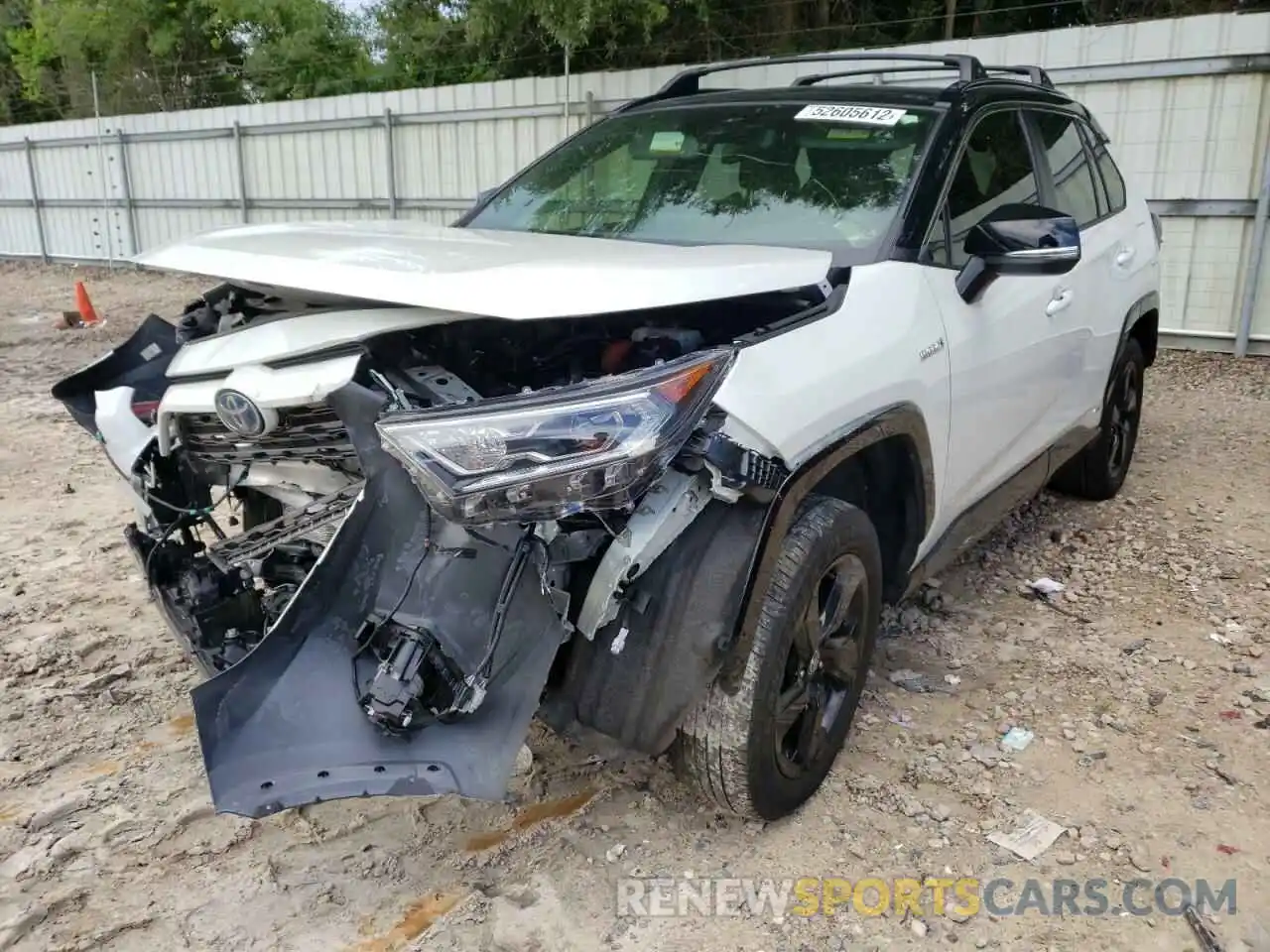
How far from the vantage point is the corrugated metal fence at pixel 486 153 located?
324 inches

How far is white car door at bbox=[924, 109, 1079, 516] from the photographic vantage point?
10.0 feet

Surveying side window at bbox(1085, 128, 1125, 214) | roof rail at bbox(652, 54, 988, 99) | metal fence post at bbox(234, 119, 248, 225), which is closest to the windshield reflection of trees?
roof rail at bbox(652, 54, 988, 99)

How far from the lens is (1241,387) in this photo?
25.6ft

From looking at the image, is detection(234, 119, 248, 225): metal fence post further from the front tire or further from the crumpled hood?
the front tire

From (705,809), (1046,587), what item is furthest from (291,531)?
(1046,587)

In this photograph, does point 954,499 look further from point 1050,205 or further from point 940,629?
point 1050,205

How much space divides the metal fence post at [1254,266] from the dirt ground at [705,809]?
4.80m

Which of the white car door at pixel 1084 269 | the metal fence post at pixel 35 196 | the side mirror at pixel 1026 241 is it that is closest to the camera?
the side mirror at pixel 1026 241

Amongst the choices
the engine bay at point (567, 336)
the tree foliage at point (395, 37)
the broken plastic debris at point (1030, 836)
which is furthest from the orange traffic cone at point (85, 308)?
the broken plastic debris at point (1030, 836)

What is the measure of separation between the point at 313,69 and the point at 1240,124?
1776 cm

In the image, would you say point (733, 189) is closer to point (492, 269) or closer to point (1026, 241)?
point (1026, 241)

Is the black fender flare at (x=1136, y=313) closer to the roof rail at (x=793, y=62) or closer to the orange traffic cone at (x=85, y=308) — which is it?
the roof rail at (x=793, y=62)

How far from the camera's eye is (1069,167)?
422 centimetres

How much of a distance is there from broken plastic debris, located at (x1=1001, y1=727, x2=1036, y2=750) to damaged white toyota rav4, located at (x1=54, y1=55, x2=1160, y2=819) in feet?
1.81
